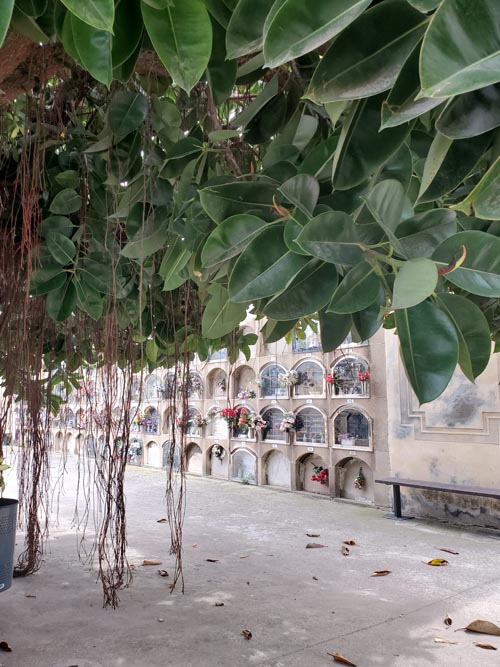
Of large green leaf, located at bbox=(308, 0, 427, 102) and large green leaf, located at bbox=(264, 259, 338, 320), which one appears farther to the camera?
large green leaf, located at bbox=(264, 259, 338, 320)

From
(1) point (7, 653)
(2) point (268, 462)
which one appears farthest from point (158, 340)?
(2) point (268, 462)

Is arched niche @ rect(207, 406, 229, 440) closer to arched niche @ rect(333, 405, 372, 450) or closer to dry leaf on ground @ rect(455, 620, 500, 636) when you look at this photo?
arched niche @ rect(333, 405, 372, 450)

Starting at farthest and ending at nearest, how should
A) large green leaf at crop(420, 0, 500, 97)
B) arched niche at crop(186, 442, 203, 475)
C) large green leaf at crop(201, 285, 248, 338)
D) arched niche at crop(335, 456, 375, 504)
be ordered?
arched niche at crop(186, 442, 203, 475) < arched niche at crop(335, 456, 375, 504) < large green leaf at crop(201, 285, 248, 338) < large green leaf at crop(420, 0, 500, 97)

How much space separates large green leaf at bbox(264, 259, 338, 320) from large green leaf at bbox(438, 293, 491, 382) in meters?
0.11

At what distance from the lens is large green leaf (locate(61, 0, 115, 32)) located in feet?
1.01

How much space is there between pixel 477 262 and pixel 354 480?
4331 millimetres

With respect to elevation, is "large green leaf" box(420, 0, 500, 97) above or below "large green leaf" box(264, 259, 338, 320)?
above

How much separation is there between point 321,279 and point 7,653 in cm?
180

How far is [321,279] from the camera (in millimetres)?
534

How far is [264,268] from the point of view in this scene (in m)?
0.50

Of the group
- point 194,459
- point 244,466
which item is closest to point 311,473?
point 244,466

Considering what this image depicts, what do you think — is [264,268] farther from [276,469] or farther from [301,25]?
[276,469]

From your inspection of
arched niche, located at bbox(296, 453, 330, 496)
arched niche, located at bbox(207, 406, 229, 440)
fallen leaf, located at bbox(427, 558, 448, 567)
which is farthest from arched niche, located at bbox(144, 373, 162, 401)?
fallen leaf, located at bbox(427, 558, 448, 567)

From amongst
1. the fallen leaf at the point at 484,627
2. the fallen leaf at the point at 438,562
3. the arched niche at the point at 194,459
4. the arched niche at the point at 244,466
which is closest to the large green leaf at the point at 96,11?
the fallen leaf at the point at 484,627
